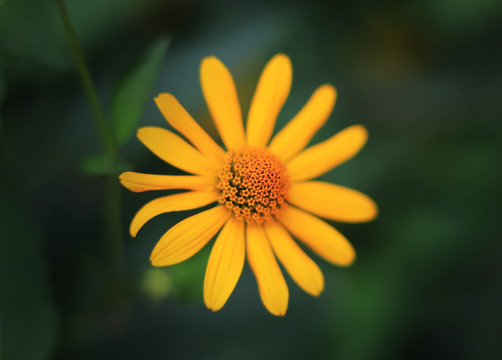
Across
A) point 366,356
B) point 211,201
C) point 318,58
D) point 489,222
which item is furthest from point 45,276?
point 489,222

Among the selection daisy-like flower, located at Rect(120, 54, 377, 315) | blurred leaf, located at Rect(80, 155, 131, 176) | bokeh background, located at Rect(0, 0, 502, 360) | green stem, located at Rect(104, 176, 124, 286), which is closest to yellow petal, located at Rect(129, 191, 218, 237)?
daisy-like flower, located at Rect(120, 54, 377, 315)

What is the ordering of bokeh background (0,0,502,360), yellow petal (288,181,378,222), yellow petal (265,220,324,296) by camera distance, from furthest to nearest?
bokeh background (0,0,502,360) → yellow petal (288,181,378,222) → yellow petal (265,220,324,296)

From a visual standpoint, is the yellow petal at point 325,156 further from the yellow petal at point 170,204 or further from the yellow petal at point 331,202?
the yellow petal at point 170,204

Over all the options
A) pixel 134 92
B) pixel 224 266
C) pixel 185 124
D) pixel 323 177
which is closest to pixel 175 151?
pixel 185 124

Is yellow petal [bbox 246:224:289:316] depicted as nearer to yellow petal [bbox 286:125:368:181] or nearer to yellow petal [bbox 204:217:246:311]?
yellow petal [bbox 204:217:246:311]

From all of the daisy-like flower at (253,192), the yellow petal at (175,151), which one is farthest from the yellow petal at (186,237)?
the yellow petal at (175,151)

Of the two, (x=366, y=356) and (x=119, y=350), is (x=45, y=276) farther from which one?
(x=366, y=356)
